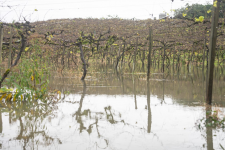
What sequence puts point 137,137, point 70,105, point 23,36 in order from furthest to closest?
1. point 23,36
2. point 70,105
3. point 137,137

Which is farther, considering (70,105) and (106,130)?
(70,105)

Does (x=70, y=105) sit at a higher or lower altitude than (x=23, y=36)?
lower

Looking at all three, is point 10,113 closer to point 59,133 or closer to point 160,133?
point 59,133

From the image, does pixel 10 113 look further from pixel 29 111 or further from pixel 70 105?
pixel 70 105

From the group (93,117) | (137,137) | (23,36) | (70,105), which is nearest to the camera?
(137,137)

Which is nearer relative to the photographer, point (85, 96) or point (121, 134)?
point (121, 134)

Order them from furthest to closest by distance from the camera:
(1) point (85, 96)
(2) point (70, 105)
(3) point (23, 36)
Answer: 1. (3) point (23, 36)
2. (1) point (85, 96)
3. (2) point (70, 105)

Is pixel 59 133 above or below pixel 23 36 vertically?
below

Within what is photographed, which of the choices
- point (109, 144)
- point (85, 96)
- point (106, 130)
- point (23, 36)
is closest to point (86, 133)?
point (106, 130)

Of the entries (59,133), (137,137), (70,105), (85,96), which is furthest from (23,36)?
(137,137)

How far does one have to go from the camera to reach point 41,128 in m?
4.85

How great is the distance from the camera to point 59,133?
459cm

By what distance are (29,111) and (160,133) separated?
10.3ft

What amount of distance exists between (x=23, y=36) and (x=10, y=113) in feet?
22.7
